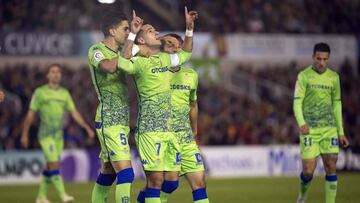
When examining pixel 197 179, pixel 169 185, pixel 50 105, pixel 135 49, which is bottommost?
pixel 169 185

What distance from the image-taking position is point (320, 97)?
1422 centimetres

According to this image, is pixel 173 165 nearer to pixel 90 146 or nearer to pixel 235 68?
pixel 90 146

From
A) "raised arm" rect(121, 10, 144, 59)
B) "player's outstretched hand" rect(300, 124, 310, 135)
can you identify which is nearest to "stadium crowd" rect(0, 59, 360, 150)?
"player's outstretched hand" rect(300, 124, 310, 135)

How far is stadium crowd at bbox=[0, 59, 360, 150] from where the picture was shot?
26.8 meters

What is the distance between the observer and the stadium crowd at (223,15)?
30.7 metres

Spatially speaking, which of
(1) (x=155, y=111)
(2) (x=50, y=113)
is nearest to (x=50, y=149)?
(2) (x=50, y=113)

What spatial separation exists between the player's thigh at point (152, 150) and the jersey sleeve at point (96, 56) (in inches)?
44.8

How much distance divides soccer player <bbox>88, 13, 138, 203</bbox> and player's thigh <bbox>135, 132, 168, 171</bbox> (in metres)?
0.33

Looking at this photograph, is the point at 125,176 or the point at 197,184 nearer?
the point at 125,176

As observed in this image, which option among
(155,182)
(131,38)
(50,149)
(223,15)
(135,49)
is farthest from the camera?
(223,15)

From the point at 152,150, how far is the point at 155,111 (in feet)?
1.71

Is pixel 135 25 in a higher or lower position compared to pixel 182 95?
higher

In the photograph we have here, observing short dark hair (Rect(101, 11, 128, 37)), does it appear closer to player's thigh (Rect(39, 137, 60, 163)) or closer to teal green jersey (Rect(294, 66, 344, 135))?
teal green jersey (Rect(294, 66, 344, 135))

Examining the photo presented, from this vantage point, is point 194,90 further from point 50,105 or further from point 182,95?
point 50,105
